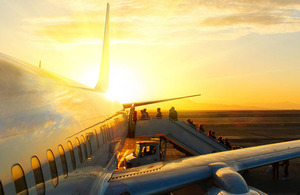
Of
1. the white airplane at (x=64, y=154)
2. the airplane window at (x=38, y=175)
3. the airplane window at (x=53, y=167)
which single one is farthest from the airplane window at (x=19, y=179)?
the airplane window at (x=53, y=167)

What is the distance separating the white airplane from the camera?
3.33 meters

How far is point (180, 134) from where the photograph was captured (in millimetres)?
20781

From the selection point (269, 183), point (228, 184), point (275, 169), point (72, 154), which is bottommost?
point (269, 183)

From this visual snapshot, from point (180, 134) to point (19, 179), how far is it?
59.1ft

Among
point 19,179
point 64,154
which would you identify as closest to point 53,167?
point 64,154

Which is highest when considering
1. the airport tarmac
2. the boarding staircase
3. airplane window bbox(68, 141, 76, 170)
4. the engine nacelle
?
airplane window bbox(68, 141, 76, 170)

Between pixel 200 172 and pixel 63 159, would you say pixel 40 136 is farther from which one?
pixel 200 172

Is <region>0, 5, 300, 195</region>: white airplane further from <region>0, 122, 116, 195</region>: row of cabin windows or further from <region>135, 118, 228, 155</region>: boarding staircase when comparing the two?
<region>135, 118, 228, 155</region>: boarding staircase

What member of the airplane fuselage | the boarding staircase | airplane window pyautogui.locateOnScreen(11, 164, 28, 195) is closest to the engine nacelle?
the airplane fuselage

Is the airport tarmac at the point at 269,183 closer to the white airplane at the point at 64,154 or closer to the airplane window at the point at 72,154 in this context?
the white airplane at the point at 64,154

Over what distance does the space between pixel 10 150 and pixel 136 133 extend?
54.1 ft

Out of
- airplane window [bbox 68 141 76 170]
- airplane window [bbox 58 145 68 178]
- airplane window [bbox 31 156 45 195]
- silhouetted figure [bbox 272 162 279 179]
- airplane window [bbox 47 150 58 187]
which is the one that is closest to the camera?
airplane window [bbox 31 156 45 195]

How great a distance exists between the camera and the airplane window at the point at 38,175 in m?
3.62

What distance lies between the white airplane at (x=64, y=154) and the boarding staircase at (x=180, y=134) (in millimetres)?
9212
